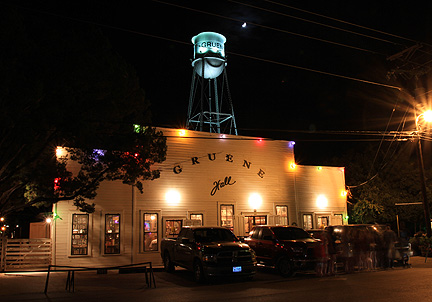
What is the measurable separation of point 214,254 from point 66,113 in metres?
7.39

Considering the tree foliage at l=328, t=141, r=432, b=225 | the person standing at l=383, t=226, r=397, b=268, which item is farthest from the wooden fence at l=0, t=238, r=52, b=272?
the tree foliage at l=328, t=141, r=432, b=225

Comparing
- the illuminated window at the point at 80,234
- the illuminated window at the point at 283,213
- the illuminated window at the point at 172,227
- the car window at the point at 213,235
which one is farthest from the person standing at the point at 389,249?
the illuminated window at the point at 80,234

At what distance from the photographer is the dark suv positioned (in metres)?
15.3

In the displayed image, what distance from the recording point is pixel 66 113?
48.4 ft

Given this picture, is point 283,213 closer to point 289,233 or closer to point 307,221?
point 307,221

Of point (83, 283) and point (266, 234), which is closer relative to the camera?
point (83, 283)

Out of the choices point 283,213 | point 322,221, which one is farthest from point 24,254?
point 322,221

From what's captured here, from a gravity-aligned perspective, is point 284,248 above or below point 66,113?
below

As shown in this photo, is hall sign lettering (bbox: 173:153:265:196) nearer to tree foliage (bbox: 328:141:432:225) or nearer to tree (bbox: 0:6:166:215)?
tree (bbox: 0:6:166:215)

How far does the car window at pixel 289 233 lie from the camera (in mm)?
16406

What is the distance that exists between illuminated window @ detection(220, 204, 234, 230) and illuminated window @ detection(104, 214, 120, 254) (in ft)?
19.3

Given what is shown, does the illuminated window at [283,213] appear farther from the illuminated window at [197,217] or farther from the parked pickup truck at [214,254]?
the parked pickup truck at [214,254]

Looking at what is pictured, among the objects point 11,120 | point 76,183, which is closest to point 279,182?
point 76,183

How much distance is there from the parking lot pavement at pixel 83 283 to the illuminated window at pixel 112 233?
212cm
